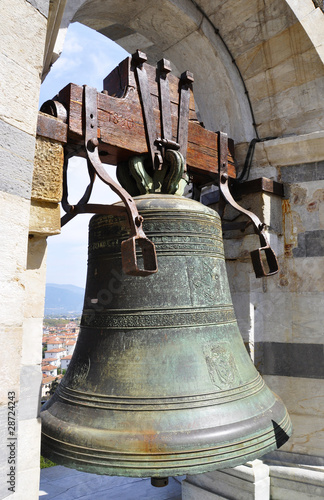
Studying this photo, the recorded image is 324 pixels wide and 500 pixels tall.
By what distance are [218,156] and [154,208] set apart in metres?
0.82

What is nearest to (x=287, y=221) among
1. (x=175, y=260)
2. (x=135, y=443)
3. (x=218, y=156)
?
Result: (x=218, y=156)

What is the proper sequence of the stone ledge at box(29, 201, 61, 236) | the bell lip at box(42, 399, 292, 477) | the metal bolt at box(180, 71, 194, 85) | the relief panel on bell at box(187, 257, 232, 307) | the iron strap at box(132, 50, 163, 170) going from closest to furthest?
the bell lip at box(42, 399, 292, 477), the stone ledge at box(29, 201, 61, 236), the relief panel on bell at box(187, 257, 232, 307), the iron strap at box(132, 50, 163, 170), the metal bolt at box(180, 71, 194, 85)

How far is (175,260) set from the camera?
1.55m

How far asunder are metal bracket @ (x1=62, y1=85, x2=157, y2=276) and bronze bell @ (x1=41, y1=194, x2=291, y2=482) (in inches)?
3.7

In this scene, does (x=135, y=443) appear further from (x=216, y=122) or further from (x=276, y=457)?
(x=216, y=122)

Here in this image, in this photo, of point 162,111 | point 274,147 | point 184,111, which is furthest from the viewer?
point 274,147

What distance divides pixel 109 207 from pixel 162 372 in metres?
0.59

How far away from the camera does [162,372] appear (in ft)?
4.50

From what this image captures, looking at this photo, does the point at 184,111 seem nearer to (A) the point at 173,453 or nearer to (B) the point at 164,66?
(B) the point at 164,66

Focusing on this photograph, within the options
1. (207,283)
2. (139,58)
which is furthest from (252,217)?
(139,58)

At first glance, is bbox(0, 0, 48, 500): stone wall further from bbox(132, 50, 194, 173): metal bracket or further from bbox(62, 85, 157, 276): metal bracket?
bbox(132, 50, 194, 173): metal bracket

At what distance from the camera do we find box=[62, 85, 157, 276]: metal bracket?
125cm

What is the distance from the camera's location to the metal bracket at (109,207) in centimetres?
125

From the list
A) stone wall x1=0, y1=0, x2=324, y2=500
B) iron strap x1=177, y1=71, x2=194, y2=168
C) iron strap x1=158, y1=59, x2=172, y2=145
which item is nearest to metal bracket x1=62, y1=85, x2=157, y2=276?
iron strap x1=158, y1=59, x2=172, y2=145
